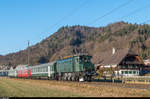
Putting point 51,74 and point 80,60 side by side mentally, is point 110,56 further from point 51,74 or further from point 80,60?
point 80,60

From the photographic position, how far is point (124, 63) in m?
73.9

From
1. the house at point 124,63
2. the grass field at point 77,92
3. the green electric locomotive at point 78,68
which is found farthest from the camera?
the house at point 124,63

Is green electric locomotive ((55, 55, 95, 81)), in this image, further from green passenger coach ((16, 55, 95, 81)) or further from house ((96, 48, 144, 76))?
house ((96, 48, 144, 76))

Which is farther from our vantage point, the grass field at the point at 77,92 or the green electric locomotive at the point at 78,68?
the green electric locomotive at the point at 78,68

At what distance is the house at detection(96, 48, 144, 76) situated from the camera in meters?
72.2

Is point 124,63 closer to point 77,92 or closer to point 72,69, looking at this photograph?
point 72,69

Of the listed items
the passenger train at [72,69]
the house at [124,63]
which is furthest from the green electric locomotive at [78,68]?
the house at [124,63]

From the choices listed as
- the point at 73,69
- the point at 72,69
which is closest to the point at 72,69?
the point at 72,69

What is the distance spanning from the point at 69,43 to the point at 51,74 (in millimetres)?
153616

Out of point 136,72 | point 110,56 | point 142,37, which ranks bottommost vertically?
point 136,72

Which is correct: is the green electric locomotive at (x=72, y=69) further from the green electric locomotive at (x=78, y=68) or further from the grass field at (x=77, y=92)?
the grass field at (x=77, y=92)

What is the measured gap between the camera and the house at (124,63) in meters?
72.2

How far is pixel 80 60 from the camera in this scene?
34500mm

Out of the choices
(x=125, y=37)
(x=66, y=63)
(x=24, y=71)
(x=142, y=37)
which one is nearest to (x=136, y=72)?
(x=24, y=71)
